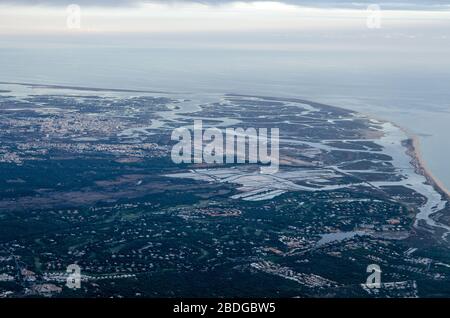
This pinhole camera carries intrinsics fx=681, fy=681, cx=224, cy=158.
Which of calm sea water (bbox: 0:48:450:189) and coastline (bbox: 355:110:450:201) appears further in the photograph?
calm sea water (bbox: 0:48:450:189)

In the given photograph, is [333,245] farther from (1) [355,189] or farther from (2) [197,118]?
(2) [197,118]

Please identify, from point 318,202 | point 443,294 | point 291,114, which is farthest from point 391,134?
point 443,294

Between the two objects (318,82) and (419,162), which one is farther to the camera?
(318,82)

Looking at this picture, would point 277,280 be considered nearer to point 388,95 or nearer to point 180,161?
point 180,161

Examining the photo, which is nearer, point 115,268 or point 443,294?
point 443,294

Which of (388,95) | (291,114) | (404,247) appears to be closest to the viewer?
(404,247)

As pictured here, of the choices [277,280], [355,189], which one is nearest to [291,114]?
[355,189]

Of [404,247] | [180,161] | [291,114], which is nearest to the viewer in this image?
[404,247]

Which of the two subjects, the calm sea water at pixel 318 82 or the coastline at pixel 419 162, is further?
the calm sea water at pixel 318 82

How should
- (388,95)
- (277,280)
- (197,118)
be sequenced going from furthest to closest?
(388,95), (197,118), (277,280)
